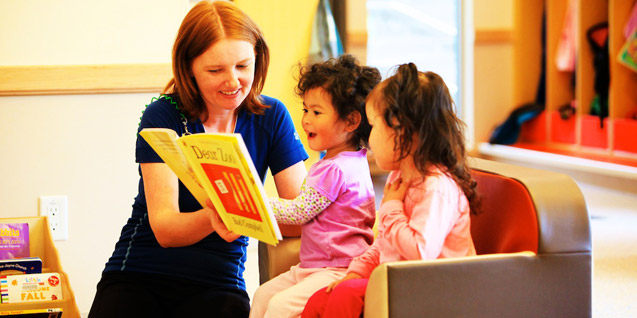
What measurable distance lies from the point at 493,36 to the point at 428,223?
5255 mm

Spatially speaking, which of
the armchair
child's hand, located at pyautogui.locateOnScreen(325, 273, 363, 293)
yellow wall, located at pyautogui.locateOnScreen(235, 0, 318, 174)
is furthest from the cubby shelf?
child's hand, located at pyautogui.locateOnScreen(325, 273, 363, 293)

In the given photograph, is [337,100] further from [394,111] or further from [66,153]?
[66,153]

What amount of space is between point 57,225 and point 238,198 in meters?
1.50

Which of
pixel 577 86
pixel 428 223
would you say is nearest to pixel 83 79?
pixel 428 223

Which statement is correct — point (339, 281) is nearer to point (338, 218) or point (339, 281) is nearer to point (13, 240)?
point (338, 218)

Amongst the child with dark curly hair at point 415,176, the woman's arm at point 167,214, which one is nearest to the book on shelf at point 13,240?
the woman's arm at point 167,214

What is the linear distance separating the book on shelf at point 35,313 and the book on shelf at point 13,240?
0.32m

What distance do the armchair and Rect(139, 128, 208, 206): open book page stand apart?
0.41 metres

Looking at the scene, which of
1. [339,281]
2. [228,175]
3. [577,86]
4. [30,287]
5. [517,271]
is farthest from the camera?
[577,86]

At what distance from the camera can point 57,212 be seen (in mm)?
2551

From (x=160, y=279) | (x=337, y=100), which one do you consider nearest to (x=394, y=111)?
(x=337, y=100)

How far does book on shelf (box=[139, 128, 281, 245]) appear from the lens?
3.92 ft

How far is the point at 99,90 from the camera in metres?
2.54

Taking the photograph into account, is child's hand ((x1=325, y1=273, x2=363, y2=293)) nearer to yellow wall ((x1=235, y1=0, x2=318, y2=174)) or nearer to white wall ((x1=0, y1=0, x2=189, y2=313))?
white wall ((x1=0, y1=0, x2=189, y2=313))
